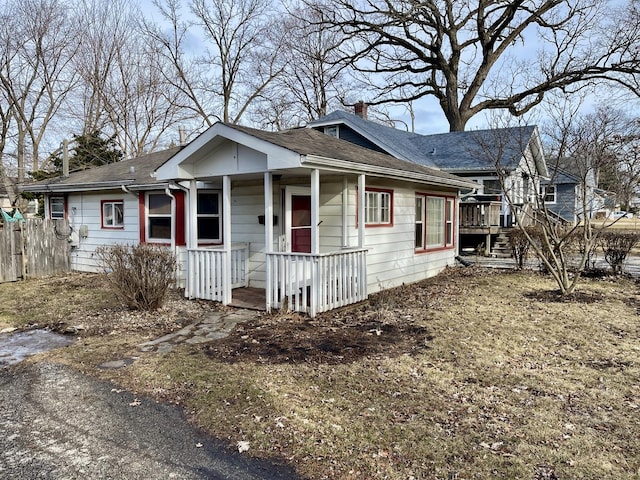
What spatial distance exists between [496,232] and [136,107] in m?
20.7

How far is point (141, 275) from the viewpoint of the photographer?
6988 millimetres

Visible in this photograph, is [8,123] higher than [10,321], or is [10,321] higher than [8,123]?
[8,123]

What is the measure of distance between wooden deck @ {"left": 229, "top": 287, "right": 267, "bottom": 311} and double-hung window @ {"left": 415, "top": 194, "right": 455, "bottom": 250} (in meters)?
4.42

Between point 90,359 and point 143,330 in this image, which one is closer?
point 90,359

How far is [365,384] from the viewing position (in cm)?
437

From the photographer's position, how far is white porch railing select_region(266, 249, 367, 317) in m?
6.93

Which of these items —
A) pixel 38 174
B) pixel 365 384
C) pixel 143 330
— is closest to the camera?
pixel 365 384

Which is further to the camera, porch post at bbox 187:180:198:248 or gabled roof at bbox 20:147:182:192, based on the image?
gabled roof at bbox 20:147:182:192

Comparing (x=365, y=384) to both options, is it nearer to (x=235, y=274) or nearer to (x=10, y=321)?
(x=235, y=274)

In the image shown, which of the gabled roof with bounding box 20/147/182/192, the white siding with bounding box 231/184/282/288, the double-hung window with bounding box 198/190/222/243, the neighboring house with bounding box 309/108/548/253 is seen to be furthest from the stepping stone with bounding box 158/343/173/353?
the neighboring house with bounding box 309/108/548/253

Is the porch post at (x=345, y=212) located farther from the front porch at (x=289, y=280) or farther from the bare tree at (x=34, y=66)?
the bare tree at (x=34, y=66)

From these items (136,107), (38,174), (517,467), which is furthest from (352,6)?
(517,467)

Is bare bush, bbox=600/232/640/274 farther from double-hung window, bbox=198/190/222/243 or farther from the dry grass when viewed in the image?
double-hung window, bbox=198/190/222/243

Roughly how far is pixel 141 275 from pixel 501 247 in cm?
1365
